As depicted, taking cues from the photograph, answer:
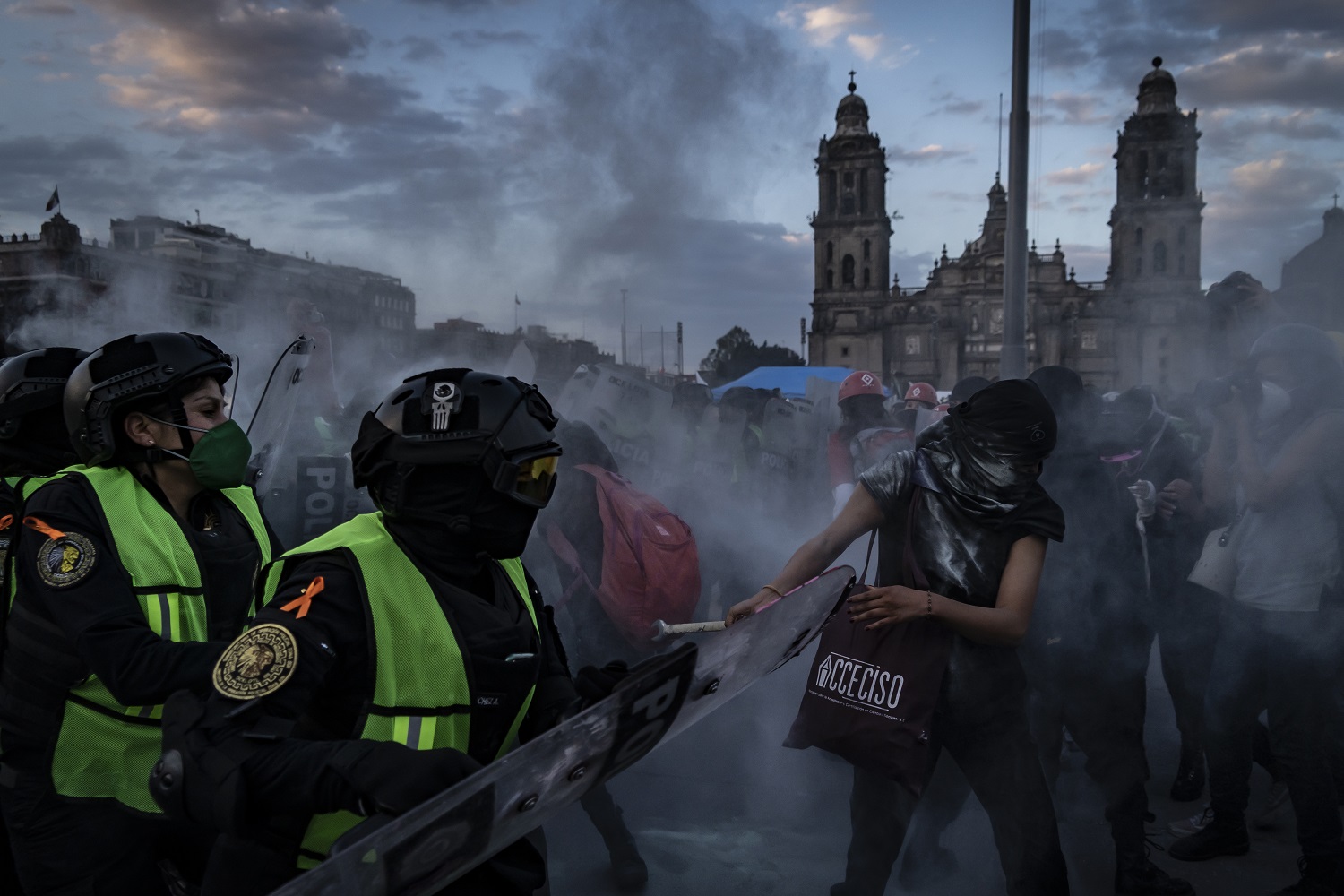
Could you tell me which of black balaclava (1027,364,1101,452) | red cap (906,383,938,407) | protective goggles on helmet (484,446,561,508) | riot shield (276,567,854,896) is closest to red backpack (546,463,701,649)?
black balaclava (1027,364,1101,452)

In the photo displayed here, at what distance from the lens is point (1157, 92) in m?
63.2

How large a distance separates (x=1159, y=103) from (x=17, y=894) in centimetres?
7368

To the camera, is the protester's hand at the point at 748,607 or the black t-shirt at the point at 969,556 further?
the black t-shirt at the point at 969,556

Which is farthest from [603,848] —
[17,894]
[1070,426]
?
[1070,426]

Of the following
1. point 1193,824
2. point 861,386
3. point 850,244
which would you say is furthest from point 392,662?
point 850,244

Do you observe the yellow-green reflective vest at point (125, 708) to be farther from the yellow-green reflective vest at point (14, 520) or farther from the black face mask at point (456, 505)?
the black face mask at point (456, 505)

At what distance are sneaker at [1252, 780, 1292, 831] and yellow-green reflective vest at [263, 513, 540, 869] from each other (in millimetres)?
3808

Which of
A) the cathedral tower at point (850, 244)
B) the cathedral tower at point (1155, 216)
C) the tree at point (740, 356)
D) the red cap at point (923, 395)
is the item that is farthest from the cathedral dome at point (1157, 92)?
the red cap at point (923, 395)

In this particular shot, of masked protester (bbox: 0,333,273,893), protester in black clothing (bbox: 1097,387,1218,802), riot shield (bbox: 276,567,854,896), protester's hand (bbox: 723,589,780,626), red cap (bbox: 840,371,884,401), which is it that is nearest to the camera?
riot shield (bbox: 276,567,854,896)

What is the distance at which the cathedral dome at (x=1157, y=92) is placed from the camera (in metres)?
62.6

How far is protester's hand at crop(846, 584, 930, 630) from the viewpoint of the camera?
8.04ft

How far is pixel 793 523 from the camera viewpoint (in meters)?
6.41

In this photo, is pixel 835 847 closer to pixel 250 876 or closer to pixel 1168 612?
pixel 1168 612

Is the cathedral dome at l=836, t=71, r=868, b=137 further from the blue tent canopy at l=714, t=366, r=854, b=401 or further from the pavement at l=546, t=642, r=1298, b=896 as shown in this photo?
the pavement at l=546, t=642, r=1298, b=896
